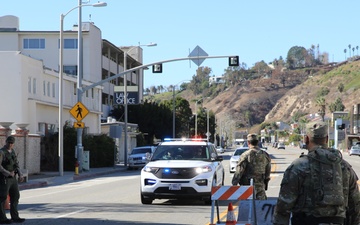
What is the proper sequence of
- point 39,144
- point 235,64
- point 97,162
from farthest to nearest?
point 97,162 → point 39,144 → point 235,64

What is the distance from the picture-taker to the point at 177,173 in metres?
18.3

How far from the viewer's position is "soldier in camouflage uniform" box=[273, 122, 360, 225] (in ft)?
19.8

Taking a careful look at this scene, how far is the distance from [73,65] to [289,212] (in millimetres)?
64002

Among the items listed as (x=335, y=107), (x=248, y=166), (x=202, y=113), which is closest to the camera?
(x=248, y=166)

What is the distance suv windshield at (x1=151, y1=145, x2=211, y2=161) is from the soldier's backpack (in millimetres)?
13208

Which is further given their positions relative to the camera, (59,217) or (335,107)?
(335,107)

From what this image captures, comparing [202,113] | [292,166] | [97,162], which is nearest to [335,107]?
[202,113]

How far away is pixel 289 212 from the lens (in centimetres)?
613

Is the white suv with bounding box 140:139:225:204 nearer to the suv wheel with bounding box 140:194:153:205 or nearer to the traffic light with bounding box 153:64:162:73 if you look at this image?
the suv wheel with bounding box 140:194:153:205

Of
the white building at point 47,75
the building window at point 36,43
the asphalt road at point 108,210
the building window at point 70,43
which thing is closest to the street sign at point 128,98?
the white building at point 47,75

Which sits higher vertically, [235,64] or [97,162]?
[235,64]

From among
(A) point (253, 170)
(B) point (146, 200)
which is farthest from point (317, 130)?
(B) point (146, 200)

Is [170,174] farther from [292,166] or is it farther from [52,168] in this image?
[52,168]

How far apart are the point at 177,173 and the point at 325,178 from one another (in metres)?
12.3
